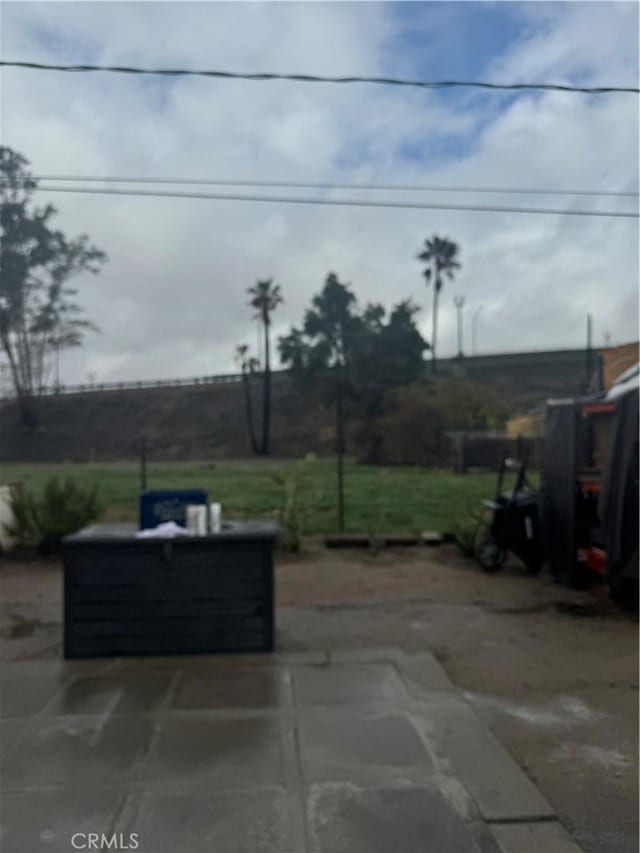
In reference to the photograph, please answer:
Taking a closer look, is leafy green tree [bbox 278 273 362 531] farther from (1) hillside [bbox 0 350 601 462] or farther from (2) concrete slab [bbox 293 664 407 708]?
(2) concrete slab [bbox 293 664 407 708]

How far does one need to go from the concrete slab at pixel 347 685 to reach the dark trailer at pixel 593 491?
2.92m

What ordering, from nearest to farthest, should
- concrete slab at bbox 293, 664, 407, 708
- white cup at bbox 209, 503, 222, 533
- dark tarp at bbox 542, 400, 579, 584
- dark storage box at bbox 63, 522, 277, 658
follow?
concrete slab at bbox 293, 664, 407, 708 → dark storage box at bbox 63, 522, 277, 658 → white cup at bbox 209, 503, 222, 533 → dark tarp at bbox 542, 400, 579, 584

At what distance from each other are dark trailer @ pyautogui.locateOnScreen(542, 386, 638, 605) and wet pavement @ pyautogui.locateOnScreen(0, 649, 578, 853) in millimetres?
2815

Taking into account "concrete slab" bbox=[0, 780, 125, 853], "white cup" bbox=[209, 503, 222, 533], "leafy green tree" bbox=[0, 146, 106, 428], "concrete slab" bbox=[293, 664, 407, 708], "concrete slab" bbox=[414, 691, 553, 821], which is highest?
"leafy green tree" bbox=[0, 146, 106, 428]

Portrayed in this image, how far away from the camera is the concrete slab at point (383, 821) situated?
2807 millimetres

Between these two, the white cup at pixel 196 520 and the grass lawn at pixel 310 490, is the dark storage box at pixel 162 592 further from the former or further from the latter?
the grass lawn at pixel 310 490

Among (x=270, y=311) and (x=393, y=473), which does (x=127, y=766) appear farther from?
(x=270, y=311)

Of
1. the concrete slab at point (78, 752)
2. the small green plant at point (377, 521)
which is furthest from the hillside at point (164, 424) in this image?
the concrete slab at point (78, 752)

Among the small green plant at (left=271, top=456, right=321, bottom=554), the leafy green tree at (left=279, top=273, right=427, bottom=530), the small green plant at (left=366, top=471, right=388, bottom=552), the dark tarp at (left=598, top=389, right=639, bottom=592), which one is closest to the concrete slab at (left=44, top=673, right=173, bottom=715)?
the dark tarp at (left=598, top=389, right=639, bottom=592)

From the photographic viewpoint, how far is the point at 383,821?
2988mm

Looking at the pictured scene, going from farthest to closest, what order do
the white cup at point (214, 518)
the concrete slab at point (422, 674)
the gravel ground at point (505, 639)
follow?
the white cup at point (214, 518) → the concrete slab at point (422, 674) → the gravel ground at point (505, 639)

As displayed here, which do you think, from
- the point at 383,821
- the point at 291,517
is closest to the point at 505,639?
the point at 383,821

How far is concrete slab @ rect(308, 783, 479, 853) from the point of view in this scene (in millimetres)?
2807

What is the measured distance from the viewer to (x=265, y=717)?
420 centimetres
